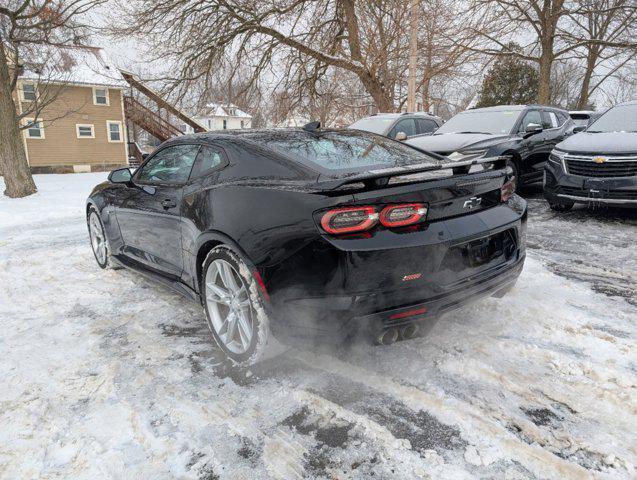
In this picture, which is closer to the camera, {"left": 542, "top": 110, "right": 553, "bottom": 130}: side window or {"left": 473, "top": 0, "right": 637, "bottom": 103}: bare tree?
{"left": 542, "top": 110, "right": 553, "bottom": 130}: side window

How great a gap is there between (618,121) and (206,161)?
668 cm

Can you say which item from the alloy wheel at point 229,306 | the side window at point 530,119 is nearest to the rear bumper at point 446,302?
the alloy wheel at point 229,306

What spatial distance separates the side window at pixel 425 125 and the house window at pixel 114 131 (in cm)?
2433

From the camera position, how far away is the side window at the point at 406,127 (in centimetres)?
1038

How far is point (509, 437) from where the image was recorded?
2.11 metres

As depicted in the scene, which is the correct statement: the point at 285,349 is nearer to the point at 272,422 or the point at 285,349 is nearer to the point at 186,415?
the point at 272,422

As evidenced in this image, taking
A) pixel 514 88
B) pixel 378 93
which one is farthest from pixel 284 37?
pixel 514 88

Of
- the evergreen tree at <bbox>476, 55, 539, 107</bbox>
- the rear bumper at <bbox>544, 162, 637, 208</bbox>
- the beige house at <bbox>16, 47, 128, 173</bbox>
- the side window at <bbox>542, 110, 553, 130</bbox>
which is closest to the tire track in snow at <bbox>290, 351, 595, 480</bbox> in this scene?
the rear bumper at <bbox>544, 162, 637, 208</bbox>

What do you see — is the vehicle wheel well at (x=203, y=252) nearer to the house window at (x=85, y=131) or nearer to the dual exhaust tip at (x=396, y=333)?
the dual exhaust tip at (x=396, y=333)

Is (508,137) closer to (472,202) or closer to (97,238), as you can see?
(472,202)

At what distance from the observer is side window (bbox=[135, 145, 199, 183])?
3488mm

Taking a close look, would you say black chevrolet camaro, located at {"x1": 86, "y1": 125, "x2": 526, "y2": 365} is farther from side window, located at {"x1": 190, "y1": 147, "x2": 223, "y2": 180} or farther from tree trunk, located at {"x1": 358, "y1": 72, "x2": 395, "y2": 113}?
tree trunk, located at {"x1": 358, "y1": 72, "x2": 395, "y2": 113}

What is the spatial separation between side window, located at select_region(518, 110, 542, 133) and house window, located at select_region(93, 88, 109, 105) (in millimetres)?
27396

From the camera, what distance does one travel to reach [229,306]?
292cm
